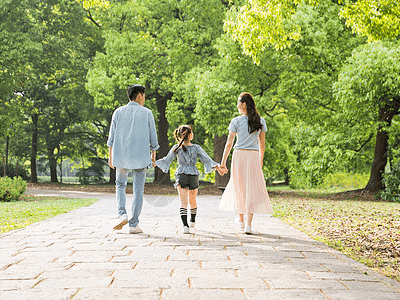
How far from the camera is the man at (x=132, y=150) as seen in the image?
20.0 ft

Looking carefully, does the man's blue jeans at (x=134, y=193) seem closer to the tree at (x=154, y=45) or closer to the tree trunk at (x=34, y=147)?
the tree at (x=154, y=45)

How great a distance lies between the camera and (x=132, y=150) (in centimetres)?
610

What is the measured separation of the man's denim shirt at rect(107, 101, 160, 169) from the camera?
6.09 meters

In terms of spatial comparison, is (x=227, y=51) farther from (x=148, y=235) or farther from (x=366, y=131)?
(x=148, y=235)

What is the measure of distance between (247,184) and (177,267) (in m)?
2.50

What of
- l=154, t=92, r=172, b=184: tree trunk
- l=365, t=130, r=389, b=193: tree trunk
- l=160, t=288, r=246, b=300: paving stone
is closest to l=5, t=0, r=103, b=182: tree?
l=154, t=92, r=172, b=184: tree trunk

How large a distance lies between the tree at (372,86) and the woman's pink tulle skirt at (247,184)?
8.91 meters

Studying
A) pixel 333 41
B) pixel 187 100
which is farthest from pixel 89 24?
pixel 333 41

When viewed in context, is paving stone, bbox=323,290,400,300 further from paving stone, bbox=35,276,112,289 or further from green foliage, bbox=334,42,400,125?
green foliage, bbox=334,42,400,125

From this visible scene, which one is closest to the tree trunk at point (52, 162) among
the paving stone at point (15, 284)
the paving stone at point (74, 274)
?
the paving stone at point (74, 274)

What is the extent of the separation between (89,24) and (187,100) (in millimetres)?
9390

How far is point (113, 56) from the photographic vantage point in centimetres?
1981

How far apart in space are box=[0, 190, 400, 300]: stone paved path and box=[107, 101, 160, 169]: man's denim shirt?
1.06 m

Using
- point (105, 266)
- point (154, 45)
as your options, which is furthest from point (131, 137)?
point (154, 45)
